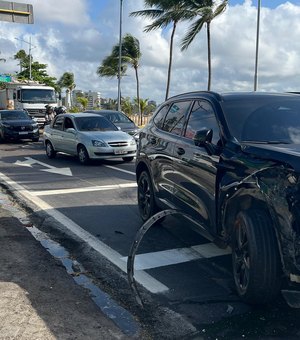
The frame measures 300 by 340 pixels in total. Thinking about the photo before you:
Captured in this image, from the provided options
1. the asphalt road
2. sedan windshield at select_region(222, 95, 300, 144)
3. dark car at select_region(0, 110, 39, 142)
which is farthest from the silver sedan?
sedan windshield at select_region(222, 95, 300, 144)

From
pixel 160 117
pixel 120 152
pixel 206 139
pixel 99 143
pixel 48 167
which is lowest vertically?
pixel 48 167

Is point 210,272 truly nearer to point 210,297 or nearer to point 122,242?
point 210,297

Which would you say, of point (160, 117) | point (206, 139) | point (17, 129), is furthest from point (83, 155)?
point (206, 139)

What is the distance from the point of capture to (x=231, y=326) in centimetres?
355

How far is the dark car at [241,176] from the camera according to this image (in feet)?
10.9

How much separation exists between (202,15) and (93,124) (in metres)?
12.1

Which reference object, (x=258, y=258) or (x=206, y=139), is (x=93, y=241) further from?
(x=258, y=258)

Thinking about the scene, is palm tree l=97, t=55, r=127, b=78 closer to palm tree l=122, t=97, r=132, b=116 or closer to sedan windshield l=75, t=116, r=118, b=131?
palm tree l=122, t=97, r=132, b=116

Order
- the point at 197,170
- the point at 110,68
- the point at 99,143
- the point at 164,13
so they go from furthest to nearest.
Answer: the point at 110,68 → the point at 164,13 → the point at 99,143 → the point at 197,170

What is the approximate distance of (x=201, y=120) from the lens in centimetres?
504

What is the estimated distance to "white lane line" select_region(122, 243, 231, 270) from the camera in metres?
4.95

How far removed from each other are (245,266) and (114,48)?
3761 cm

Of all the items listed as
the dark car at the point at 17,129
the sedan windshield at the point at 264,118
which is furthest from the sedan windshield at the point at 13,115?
the sedan windshield at the point at 264,118

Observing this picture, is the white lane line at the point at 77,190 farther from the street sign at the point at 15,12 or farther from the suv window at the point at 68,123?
the suv window at the point at 68,123
